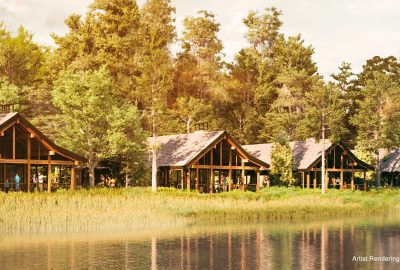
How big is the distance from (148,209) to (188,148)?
20049 mm

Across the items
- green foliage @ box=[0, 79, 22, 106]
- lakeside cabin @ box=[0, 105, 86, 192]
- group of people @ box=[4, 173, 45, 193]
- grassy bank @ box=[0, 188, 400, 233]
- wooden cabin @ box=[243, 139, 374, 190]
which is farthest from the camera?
wooden cabin @ box=[243, 139, 374, 190]

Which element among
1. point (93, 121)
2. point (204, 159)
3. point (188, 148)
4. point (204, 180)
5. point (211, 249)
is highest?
point (93, 121)

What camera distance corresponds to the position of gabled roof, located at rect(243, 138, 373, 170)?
63500mm

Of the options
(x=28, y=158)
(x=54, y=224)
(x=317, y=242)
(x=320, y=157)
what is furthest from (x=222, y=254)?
(x=320, y=157)

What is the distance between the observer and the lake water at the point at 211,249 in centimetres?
2461

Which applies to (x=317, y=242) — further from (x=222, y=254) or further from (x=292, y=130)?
(x=292, y=130)

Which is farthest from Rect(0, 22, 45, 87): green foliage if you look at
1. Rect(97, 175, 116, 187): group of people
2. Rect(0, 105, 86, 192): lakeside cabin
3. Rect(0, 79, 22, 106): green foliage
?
Rect(0, 105, 86, 192): lakeside cabin

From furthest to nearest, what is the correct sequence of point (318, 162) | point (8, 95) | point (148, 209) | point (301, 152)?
point (301, 152) → point (318, 162) → point (8, 95) → point (148, 209)

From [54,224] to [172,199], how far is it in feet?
29.0

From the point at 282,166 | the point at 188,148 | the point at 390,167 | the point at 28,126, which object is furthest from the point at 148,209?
the point at 390,167

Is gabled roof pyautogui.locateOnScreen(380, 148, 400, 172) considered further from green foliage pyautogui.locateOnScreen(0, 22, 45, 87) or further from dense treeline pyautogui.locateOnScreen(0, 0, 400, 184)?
green foliage pyautogui.locateOnScreen(0, 22, 45, 87)

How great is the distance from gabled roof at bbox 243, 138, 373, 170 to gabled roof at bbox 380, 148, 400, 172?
27.6 feet

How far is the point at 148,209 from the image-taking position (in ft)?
121

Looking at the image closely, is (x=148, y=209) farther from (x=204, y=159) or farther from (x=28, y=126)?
(x=204, y=159)
